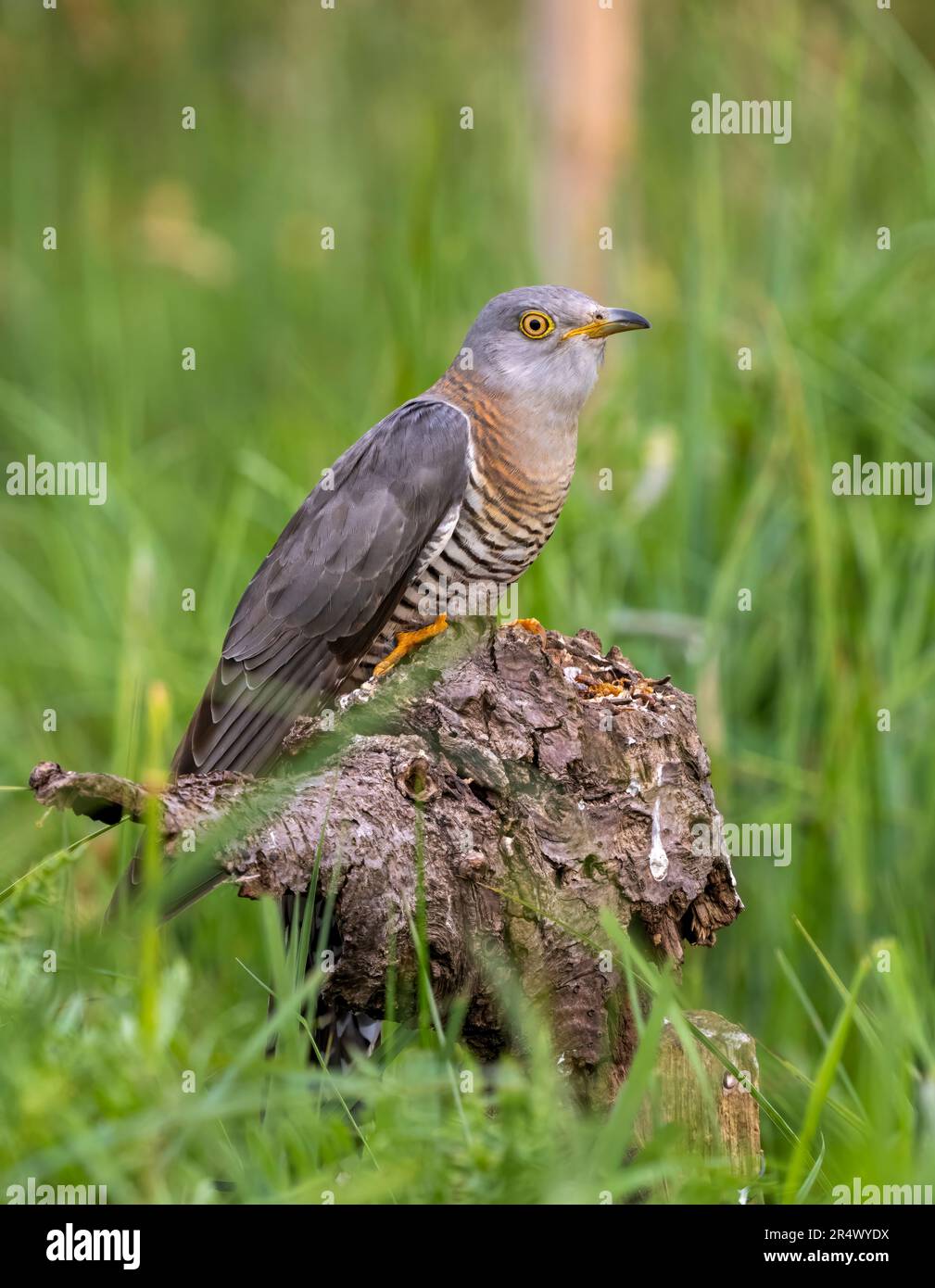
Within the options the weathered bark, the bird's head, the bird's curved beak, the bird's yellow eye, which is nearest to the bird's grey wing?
the bird's head

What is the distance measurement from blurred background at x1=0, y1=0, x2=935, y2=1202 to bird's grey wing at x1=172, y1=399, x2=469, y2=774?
0.31m

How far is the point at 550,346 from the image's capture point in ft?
12.6

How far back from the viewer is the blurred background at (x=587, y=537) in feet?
7.45

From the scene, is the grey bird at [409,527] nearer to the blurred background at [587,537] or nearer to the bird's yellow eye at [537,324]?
the bird's yellow eye at [537,324]

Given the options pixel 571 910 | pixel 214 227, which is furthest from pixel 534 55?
pixel 571 910

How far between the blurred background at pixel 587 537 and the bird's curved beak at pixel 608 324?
93 cm

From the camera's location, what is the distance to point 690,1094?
2.62m

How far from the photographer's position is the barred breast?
365 centimetres

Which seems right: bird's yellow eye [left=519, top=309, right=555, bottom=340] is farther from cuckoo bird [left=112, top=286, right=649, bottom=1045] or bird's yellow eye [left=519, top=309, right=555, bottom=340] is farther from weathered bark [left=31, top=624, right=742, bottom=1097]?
weathered bark [left=31, top=624, right=742, bottom=1097]

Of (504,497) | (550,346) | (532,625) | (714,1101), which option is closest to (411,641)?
(532,625)

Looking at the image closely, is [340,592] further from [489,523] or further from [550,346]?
[550,346]

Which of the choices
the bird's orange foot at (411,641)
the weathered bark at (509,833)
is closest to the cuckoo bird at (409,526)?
the bird's orange foot at (411,641)
